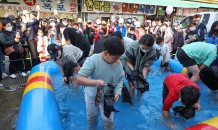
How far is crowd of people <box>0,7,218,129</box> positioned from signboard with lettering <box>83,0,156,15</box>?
4115 mm

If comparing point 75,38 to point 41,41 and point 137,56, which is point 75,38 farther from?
point 41,41

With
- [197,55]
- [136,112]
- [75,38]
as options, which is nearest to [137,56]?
[136,112]

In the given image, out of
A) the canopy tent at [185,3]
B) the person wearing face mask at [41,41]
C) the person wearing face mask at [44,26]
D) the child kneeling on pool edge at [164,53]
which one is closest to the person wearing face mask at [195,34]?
the child kneeling on pool edge at [164,53]

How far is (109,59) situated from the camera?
62.9 inches

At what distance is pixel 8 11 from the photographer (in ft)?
26.3

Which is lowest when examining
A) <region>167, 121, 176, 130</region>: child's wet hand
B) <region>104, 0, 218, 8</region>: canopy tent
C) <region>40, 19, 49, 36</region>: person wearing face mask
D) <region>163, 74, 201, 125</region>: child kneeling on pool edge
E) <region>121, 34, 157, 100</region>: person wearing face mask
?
<region>167, 121, 176, 130</region>: child's wet hand

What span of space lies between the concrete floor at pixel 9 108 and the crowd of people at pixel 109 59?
279 mm

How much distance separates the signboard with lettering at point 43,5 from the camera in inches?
310

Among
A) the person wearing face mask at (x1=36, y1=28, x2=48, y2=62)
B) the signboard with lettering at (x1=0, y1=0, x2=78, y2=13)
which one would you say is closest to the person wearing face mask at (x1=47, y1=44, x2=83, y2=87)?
the person wearing face mask at (x1=36, y1=28, x2=48, y2=62)

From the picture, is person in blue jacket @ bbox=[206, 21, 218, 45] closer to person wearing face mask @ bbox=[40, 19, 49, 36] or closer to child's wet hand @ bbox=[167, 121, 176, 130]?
child's wet hand @ bbox=[167, 121, 176, 130]

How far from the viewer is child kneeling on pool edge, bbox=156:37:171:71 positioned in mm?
4664

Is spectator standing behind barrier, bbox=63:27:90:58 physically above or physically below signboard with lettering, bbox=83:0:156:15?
below

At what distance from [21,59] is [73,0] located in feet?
20.3

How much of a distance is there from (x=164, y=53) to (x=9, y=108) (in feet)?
14.1
